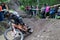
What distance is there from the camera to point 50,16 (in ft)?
37.1

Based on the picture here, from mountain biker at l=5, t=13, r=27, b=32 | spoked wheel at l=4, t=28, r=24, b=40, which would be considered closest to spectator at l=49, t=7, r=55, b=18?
mountain biker at l=5, t=13, r=27, b=32

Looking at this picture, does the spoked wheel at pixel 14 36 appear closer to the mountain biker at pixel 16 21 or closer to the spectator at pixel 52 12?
the mountain biker at pixel 16 21

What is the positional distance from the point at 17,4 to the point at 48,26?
817 cm

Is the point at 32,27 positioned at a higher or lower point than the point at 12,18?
lower

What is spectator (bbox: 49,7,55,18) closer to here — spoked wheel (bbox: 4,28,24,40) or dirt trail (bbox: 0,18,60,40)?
dirt trail (bbox: 0,18,60,40)

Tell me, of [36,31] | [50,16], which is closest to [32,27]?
[36,31]

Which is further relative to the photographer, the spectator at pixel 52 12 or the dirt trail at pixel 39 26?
the spectator at pixel 52 12

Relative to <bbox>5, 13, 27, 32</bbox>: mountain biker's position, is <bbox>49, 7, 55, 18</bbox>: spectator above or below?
below

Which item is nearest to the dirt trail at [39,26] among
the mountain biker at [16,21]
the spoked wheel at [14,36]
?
the spoked wheel at [14,36]

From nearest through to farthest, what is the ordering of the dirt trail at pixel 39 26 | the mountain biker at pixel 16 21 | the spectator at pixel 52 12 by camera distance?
the mountain biker at pixel 16 21
the dirt trail at pixel 39 26
the spectator at pixel 52 12

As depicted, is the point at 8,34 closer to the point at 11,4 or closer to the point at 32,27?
the point at 32,27

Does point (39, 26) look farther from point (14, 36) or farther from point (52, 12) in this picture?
point (52, 12)

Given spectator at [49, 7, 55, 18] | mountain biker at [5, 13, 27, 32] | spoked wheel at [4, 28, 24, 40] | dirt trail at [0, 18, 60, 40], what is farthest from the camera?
spectator at [49, 7, 55, 18]

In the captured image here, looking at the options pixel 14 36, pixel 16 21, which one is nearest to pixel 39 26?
pixel 16 21
